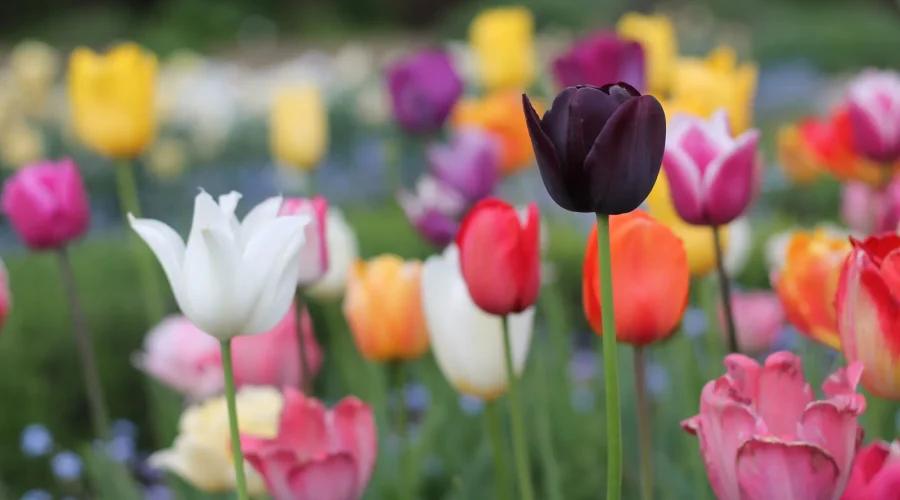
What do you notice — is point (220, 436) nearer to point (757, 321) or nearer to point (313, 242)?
point (313, 242)

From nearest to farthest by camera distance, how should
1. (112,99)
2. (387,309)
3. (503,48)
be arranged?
1. (387,309)
2. (112,99)
3. (503,48)

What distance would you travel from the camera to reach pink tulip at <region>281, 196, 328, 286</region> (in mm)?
1492

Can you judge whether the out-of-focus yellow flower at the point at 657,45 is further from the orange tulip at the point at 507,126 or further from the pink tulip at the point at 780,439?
the pink tulip at the point at 780,439

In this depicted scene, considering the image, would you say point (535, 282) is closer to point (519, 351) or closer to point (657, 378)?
point (519, 351)

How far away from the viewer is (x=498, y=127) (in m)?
2.53

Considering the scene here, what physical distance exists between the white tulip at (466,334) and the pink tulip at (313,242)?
6.4 inches

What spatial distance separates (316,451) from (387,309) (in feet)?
1.44

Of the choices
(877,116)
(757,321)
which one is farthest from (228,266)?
(757,321)

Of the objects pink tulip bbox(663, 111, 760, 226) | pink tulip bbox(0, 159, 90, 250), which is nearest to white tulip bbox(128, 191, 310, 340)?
pink tulip bbox(663, 111, 760, 226)

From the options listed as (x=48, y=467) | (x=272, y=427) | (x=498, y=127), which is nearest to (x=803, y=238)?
(x=272, y=427)

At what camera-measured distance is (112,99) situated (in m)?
2.34

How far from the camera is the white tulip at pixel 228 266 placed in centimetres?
105

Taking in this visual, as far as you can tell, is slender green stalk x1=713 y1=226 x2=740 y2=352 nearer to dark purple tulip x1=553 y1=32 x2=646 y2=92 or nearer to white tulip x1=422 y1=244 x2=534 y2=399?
white tulip x1=422 y1=244 x2=534 y2=399

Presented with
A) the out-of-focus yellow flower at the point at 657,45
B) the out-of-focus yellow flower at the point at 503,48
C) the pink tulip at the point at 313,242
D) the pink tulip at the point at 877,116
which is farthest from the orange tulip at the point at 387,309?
the out-of-focus yellow flower at the point at 503,48
